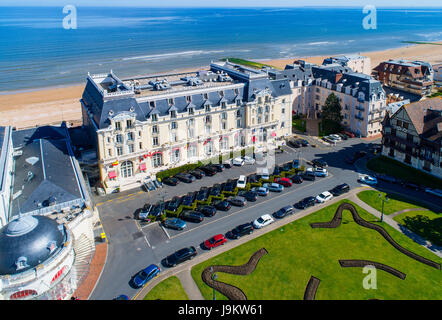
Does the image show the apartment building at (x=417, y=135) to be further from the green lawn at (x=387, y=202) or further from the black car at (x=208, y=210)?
the black car at (x=208, y=210)

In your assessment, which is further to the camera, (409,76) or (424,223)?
(409,76)

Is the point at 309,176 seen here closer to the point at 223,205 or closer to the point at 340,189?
the point at 340,189

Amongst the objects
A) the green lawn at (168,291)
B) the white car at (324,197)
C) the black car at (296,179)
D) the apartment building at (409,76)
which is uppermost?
the apartment building at (409,76)

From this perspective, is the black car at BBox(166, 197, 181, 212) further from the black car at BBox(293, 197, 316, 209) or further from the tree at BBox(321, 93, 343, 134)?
the tree at BBox(321, 93, 343, 134)

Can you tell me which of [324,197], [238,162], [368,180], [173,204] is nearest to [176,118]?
[238,162]

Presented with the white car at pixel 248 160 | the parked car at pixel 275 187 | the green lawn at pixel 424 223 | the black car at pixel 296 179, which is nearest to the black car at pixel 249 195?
the parked car at pixel 275 187

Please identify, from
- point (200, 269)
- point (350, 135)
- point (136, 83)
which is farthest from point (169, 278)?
point (350, 135)

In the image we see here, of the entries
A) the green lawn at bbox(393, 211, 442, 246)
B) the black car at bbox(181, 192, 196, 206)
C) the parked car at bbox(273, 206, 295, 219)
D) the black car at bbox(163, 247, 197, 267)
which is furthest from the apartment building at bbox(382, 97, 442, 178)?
the black car at bbox(163, 247, 197, 267)
